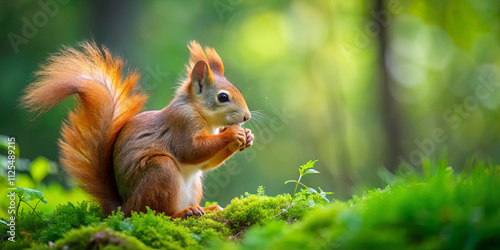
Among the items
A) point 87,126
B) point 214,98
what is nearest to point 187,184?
point 214,98

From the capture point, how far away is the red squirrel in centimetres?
262

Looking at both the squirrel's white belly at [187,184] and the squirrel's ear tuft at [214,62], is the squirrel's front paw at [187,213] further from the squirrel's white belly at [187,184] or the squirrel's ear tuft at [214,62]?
the squirrel's ear tuft at [214,62]

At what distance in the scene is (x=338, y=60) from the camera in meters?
9.65

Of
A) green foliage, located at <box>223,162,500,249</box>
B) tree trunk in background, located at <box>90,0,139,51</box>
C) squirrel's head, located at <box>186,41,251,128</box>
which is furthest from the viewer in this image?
tree trunk in background, located at <box>90,0,139,51</box>

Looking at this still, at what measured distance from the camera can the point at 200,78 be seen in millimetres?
3133

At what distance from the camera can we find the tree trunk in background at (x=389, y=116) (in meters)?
7.03

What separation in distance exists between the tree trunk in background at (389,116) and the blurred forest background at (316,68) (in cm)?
2

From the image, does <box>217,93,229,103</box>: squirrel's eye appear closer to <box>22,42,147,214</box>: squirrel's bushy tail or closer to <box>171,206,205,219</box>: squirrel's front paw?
<box>22,42,147,214</box>: squirrel's bushy tail

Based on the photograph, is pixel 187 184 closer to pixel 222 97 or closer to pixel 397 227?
pixel 222 97

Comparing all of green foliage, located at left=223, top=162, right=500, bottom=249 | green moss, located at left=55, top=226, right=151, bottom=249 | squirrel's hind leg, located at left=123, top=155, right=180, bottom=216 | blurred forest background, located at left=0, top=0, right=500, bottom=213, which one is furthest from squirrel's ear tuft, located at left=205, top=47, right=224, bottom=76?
blurred forest background, located at left=0, top=0, right=500, bottom=213

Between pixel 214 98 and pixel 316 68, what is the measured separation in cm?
704

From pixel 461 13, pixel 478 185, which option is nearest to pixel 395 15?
pixel 461 13

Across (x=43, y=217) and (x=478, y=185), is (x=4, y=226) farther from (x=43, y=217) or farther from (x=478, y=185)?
(x=478, y=185)

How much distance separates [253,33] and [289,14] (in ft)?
3.01
